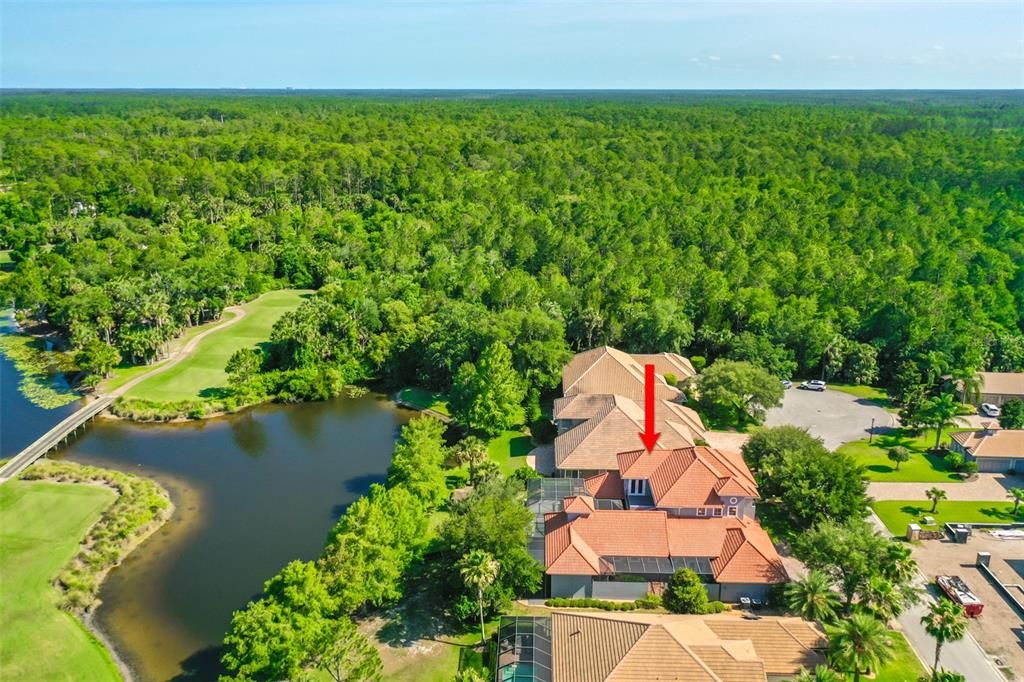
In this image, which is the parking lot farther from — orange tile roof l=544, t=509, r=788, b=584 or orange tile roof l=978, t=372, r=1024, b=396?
orange tile roof l=978, t=372, r=1024, b=396

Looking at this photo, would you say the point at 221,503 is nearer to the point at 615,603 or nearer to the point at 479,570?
the point at 479,570

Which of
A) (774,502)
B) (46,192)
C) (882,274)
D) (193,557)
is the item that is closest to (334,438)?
(193,557)

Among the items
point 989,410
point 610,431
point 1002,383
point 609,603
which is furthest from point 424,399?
point 1002,383

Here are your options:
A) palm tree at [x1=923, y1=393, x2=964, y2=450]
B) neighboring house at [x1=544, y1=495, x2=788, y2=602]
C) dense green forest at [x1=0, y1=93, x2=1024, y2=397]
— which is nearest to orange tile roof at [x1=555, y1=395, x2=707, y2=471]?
neighboring house at [x1=544, y1=495, x2=788, y2=602]

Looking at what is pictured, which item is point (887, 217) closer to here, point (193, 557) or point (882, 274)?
point (882, 274)

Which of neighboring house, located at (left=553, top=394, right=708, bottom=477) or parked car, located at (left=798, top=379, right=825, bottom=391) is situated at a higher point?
neighboring house, located at (left=553, top=394, right=708, bottom=477)

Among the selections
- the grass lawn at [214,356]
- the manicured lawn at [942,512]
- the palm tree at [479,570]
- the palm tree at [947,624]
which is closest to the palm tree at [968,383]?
the manicured lawn at [942,512]

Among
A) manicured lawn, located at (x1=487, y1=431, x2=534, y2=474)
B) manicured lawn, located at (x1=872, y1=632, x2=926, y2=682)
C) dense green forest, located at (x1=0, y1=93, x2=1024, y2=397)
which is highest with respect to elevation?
dense green forest, located at (x1=0, y1=93, x2=1024, y2=397)
